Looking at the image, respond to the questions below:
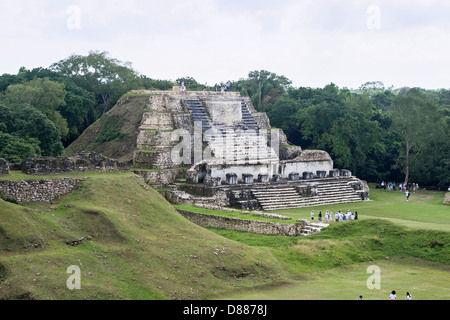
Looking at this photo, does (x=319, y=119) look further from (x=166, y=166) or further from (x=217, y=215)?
(x=217, y=215)

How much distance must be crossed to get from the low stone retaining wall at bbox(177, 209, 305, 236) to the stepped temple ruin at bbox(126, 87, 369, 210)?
2819 mm

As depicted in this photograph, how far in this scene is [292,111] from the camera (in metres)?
44.3

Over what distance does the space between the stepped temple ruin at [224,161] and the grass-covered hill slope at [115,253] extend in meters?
9.57

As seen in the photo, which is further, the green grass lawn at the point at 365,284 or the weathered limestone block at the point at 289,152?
the weathered limestone block at the point at 289,152

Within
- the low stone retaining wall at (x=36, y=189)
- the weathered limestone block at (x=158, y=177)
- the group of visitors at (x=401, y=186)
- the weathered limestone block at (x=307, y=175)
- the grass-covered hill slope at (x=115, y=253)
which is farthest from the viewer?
the group of visitors at (x=401, y=186)

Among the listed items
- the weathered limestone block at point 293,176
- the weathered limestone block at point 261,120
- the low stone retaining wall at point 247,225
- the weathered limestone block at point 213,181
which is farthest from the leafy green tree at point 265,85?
the low stone retaining wall at point 247,225

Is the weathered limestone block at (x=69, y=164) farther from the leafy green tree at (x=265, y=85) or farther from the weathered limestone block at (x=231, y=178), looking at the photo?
the leafy green tree at (x=265, y=85)

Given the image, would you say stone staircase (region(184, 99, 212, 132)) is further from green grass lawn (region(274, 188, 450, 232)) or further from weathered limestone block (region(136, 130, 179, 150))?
green grass lawn (region(274, 188, 450, 232))

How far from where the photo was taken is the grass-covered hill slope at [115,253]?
13.2m

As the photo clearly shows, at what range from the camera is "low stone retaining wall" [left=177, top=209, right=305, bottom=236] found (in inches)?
872

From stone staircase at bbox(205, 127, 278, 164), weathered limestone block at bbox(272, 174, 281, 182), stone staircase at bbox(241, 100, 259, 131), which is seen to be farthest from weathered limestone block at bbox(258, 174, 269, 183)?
stone staircase at bbox(241, 100, 259, 131)

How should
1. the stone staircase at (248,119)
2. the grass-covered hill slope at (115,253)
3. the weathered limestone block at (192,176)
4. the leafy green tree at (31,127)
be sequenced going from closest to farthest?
the grass-covered hill slope at (115,253) → the leafy green tree at (31,127) → the weathered limestone block at (192,176) → the stone staircase at (248,119)
